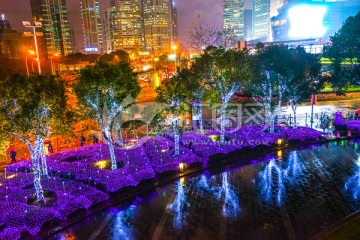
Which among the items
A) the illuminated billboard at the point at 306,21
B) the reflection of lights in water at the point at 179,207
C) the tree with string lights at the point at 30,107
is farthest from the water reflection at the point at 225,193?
the illuminated billboard at the point at 306,21

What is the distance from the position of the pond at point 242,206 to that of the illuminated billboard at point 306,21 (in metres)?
80.4

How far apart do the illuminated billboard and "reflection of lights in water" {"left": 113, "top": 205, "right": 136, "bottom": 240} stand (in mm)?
89191

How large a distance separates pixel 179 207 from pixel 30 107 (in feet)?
25.2

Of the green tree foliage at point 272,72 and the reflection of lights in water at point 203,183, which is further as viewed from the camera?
the green tree foliage at point 272,72

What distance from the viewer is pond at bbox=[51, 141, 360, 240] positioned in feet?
38.1

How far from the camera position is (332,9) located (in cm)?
10762

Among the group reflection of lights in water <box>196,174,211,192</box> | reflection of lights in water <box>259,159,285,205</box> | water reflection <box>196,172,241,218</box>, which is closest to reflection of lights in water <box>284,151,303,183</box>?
reflection of lights in water <box>259,159,285,205</box>

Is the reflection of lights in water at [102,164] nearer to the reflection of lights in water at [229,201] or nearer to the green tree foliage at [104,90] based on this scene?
the green tree foliage at [104,90]

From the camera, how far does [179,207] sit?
13703 mm

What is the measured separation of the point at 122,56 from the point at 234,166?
235ft

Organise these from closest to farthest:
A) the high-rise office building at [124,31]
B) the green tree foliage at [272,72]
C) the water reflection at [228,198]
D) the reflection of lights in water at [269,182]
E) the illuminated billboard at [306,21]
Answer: the water reflection at [228,198] < the reflection of lights in water at [269,182] < the green tree foliage at [272,72] < the illuminated billboard at [306,21] < the high-rise office building at [124,31]

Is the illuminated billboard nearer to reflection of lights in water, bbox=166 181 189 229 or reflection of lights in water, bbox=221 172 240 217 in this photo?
reflection of lights in water, bbox=221 172 240 217

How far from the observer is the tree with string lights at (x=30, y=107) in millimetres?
12336

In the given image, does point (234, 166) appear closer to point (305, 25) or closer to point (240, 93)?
point (240, 93)
